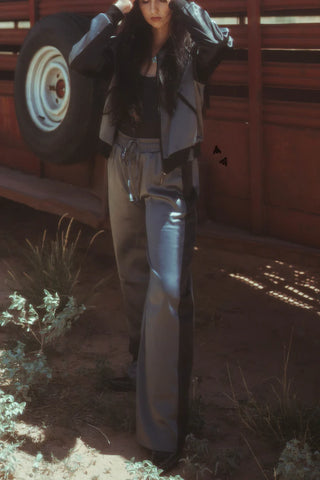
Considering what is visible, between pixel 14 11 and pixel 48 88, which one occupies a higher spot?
pixel 14 11

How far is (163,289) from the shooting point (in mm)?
3131

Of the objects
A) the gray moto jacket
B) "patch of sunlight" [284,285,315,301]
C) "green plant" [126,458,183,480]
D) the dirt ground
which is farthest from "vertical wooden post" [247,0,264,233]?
"patch of sunlight" [284,285,315,301]

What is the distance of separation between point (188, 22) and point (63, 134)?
1.50 meters

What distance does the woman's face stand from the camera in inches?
126

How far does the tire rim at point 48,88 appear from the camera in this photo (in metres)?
4.60

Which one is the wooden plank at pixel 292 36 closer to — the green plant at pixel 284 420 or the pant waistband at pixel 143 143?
the pant waistband at pixel 143 143

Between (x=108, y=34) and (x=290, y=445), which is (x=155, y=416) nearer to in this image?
(x=290, y=445)

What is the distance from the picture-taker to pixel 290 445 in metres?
3.01

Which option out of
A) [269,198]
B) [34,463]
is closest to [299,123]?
[269,198]

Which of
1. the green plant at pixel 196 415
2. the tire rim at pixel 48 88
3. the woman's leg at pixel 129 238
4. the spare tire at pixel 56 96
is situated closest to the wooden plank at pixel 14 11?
the spare tire at pixel 56 96

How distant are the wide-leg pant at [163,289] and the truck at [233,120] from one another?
44 centimetres

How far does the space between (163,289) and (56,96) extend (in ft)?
6.54

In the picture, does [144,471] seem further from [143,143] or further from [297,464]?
[143,143]

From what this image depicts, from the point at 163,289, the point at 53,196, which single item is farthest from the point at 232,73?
the point at 53,196
